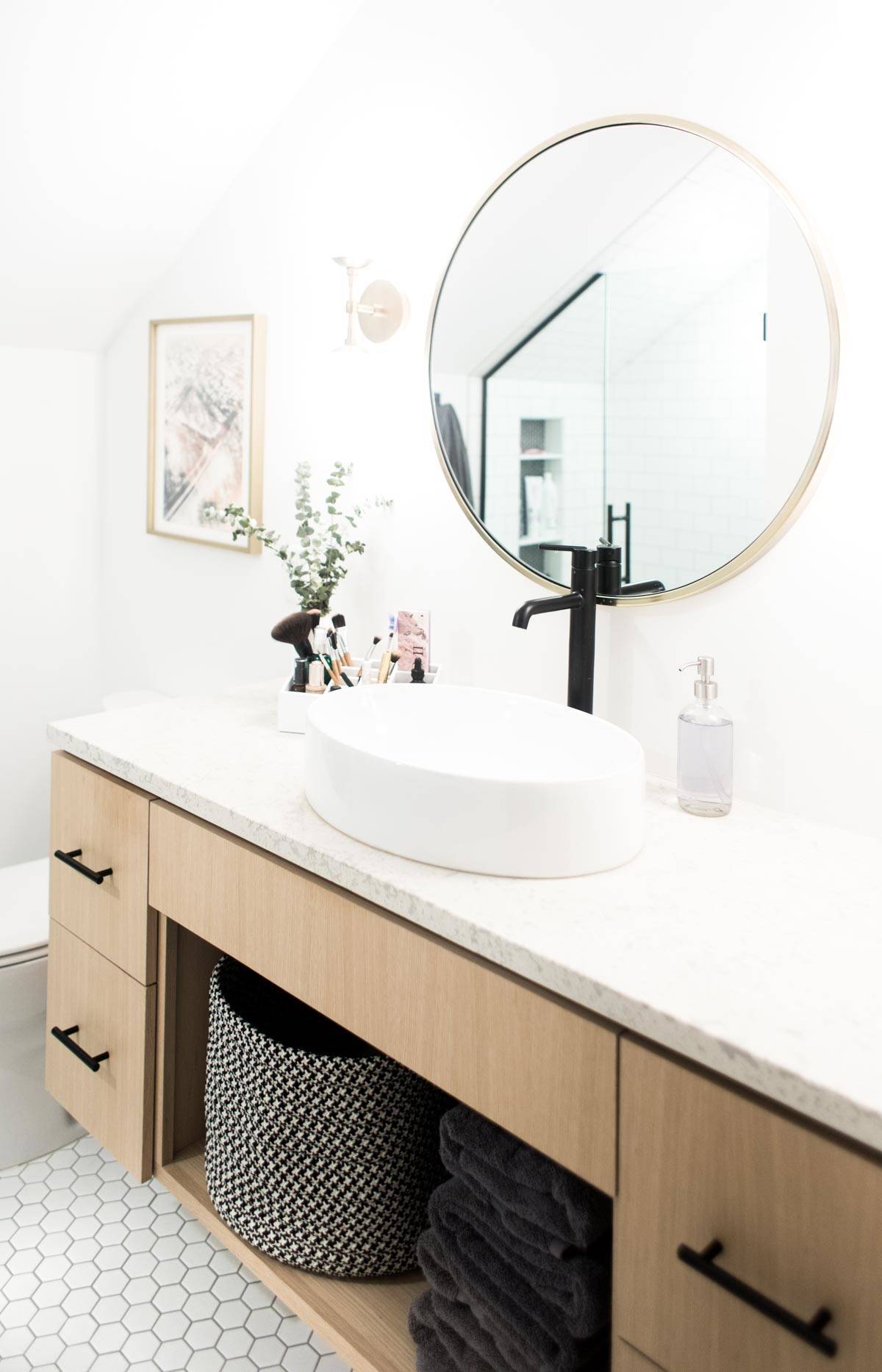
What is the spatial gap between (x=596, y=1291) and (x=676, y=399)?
1052mm

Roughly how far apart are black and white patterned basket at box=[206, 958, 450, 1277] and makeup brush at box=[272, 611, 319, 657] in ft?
1.84

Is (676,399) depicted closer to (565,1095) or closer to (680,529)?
(680,529)

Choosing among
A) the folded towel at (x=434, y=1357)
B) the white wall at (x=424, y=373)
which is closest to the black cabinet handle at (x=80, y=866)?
the white wall at (x=424, y=373)

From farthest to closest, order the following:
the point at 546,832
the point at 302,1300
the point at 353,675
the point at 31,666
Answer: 1. the point at 31,666
2. the point at 353,675
3. the point at 302,1300
4. the point at 546,832

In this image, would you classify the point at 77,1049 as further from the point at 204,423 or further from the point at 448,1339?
the point at 204,423

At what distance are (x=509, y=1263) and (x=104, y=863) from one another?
2.60ft

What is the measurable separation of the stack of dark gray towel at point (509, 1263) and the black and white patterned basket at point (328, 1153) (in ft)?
0.43

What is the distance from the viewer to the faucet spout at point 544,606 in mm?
1264

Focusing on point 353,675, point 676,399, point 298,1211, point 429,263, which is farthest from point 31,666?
point 676,399

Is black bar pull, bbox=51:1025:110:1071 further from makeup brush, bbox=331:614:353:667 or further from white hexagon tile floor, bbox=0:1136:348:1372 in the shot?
makeup brush, bbox=331:614:353:667

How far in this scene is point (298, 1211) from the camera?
4.36 feet

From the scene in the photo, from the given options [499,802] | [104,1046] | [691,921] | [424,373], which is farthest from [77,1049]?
[424,373]

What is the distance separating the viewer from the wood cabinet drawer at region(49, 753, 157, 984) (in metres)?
1.43

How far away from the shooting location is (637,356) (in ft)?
4.54
